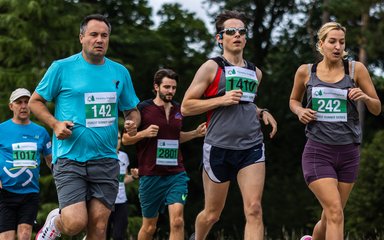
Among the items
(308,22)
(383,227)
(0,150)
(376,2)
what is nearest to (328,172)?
(0,150)

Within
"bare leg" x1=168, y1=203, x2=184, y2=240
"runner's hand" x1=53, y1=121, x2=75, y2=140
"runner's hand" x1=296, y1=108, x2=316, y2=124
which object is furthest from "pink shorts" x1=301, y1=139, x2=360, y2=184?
"runner's hand" x1=53, y1=121, x2=75, y2=140

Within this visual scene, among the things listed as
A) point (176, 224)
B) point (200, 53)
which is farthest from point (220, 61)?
point (200, 53)

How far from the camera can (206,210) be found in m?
8.73

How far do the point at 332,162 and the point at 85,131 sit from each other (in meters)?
2.28

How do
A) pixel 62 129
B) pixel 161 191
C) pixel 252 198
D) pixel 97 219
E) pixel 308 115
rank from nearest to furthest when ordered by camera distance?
pixel 62 129
pixel 97 219
pixel 252 198
pixel 308 115
pixel 161 191

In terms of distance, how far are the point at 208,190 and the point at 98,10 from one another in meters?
20.5

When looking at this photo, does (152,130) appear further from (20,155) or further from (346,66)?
(346,66)

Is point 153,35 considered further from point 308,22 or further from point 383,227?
point 383,227

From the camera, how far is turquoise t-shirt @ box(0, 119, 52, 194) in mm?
10508

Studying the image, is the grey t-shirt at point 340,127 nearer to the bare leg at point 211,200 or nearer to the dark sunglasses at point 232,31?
the dark sunglasses at point 232,31

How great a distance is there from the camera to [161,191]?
10.8 m

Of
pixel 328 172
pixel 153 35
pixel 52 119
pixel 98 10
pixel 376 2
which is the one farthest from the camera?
pixel 153 35

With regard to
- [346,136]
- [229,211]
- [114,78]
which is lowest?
[229,211]

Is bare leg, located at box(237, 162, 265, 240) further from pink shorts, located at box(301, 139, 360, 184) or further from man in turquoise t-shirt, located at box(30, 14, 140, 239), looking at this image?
man in turquoise t-shirt, located at box(30, 14, 140, 239)
